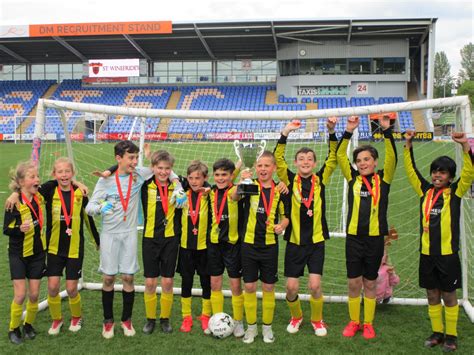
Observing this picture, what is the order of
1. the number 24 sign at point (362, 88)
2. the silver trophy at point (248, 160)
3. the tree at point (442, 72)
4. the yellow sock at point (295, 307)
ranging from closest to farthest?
the silver trophy at point (248, 160) → the yellow sock at point (295, 307) → the number 24 sign at point (362, 88) → the tree at point (442, 72)

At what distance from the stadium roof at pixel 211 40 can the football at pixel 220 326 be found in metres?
27.2

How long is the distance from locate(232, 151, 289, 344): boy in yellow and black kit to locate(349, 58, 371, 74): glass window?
31.7 m

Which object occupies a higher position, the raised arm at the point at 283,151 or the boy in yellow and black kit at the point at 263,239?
the raised arm at the point at 283,151

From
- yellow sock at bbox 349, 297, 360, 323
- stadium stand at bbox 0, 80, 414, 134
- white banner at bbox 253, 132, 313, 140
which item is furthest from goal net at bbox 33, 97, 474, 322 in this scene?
stadium stand at bbox 0, 80, 414, 134

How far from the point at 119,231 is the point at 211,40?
99.1ft

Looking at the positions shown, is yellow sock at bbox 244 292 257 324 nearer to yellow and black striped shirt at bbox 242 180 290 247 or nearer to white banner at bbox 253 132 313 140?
yellow and black striped shirt at bbox 242 180 290 247

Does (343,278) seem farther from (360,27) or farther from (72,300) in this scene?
(360,27)

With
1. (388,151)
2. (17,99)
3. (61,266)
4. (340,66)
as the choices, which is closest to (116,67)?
(17,99)

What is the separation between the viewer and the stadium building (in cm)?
3058

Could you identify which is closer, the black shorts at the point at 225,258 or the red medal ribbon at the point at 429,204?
the red medal ribbon at the point at 429,204

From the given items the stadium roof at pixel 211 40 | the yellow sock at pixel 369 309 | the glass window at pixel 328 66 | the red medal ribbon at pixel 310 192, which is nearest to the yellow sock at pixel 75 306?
the red medal ribbon at pixel 310 192

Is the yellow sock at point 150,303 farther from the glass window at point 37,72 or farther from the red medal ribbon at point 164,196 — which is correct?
the glass window at point 37,72

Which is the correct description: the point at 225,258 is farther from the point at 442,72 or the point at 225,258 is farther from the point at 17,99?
the point at 442,72

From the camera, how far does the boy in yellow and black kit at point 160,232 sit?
3877mm
